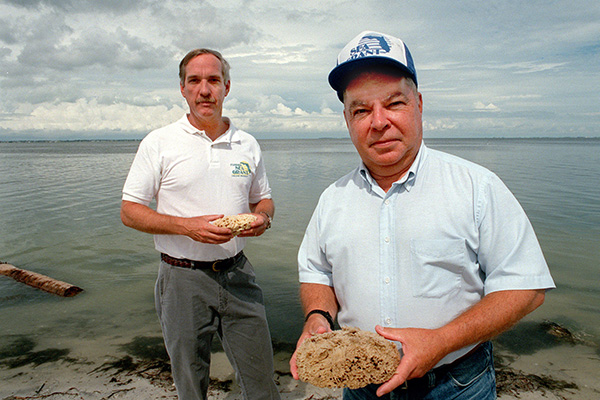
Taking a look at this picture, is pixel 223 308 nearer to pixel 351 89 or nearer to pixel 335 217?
pixel 335 217

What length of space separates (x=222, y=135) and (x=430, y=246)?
2.36 m

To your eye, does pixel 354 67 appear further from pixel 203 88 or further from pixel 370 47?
pixel 203 88

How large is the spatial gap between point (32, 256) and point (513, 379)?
10652 mm

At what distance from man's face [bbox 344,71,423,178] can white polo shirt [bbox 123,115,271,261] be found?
1.80 meters

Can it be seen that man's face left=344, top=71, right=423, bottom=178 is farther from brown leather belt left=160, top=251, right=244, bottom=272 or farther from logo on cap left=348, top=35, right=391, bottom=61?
brown leather belt left=160, top=251, right=244, bottom=272

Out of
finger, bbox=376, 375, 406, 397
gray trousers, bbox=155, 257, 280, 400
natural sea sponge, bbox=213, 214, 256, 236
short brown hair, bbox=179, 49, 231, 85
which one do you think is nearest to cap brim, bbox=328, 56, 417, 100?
finger, bbox=376, 375, 406, 397

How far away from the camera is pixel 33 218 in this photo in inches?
554

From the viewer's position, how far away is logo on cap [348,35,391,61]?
199cm

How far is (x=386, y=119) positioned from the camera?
2047 mm

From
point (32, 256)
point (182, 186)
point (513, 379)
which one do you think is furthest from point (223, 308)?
point (32, 256)

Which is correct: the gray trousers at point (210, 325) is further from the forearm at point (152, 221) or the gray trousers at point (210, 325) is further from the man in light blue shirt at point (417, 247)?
the man in light blue shirt at point (417, 247)

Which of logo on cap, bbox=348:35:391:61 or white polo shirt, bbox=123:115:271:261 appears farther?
white polo shirt, bbox=123:115:271:261

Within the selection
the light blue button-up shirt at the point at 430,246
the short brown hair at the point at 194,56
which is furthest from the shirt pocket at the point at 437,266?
the short brown hair at the point at 194,56

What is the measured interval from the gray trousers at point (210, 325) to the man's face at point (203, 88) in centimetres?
136
